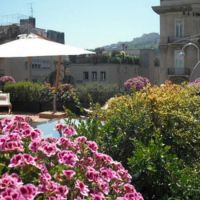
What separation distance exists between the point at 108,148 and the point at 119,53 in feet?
164

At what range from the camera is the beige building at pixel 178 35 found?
137 feet

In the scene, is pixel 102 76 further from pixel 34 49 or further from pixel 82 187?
pixel 82 187

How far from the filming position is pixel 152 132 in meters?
4.93

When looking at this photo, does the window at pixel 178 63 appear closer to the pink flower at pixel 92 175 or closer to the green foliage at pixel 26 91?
the green foliage at pixel 26 91

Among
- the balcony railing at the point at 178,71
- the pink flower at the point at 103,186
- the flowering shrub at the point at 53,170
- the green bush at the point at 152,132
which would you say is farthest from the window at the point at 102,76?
the pink flower at the point at 103,186

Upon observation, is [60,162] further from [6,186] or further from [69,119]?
[69,119]

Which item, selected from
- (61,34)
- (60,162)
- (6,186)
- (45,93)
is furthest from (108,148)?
(61,34)

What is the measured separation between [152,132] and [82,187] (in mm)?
2155

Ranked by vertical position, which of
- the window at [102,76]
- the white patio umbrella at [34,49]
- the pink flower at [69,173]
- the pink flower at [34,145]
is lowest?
the window at [102,76]

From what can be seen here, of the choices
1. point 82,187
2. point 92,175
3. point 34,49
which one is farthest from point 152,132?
point 34,49

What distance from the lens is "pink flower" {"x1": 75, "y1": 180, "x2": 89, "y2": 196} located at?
285 cm

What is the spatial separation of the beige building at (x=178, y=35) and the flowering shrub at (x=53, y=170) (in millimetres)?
38323

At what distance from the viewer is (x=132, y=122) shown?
16.1 ft

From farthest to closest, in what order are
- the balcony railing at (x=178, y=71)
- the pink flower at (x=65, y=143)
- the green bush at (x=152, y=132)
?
1. the balcony railing at (x=178, y=71)
2. the green bush at (x=152, y=132)
3. the pink flower at (x=65, y=143)
